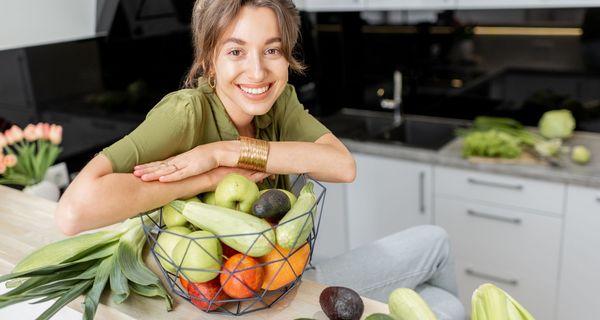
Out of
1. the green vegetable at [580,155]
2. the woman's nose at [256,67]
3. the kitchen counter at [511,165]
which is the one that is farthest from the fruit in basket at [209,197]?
the green vegetable at [580,155]

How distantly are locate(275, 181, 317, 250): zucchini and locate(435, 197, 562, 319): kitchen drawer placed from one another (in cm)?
182

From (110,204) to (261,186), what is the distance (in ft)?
1.00

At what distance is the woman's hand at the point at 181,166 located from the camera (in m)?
0.96

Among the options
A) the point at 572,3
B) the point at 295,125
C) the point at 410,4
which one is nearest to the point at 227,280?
the point at 295,125

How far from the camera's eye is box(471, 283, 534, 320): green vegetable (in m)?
0.87

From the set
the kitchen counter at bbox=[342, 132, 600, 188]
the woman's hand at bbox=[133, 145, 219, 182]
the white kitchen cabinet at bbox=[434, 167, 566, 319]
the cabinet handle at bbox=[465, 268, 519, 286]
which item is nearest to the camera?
the woman's hand at bbox=[133, 145, 219, 182]

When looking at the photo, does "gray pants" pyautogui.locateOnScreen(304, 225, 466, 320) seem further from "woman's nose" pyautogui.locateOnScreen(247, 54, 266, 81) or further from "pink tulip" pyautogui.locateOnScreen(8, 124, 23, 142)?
"pink tulip" pyautogui.locateOnScreen(8, 124, 23, 142)

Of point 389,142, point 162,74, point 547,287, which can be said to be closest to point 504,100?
point 389,142

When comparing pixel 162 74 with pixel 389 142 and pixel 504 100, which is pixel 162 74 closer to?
pixel 389 142

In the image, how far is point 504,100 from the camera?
2908mm

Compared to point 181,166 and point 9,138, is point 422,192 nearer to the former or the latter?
point 9,138

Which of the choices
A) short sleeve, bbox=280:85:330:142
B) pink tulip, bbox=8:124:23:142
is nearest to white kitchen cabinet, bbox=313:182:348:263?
pink tulip, bbox=8:124:23:142

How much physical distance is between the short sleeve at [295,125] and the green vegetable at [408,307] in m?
0.45

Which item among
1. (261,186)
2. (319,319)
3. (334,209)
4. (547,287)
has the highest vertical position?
(261,186)
